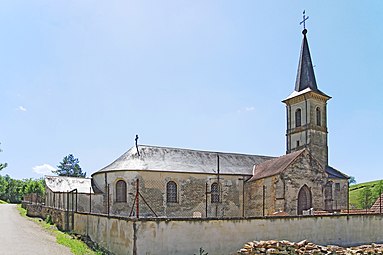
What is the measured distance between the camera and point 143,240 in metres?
13.0

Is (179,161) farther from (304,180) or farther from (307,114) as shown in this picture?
(307,114)

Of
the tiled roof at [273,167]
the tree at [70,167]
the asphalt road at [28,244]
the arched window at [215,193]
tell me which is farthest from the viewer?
the tree at [70,167]

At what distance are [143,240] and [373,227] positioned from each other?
14.3 meters

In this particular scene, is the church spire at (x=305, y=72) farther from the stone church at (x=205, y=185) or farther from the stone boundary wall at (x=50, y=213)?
the stone boundary wall at (x=50, y=213)

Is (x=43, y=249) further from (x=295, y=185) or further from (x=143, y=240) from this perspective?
(x=295, y=185)

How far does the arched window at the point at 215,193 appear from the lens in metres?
28.8

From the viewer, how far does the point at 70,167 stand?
90.1 meters

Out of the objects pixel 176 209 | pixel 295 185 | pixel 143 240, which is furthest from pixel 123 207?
pixel 143 240

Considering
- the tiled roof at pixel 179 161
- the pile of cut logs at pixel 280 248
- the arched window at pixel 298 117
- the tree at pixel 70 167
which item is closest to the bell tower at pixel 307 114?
the arched window at pixel 298 117

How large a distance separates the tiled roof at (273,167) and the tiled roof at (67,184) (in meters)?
13.6

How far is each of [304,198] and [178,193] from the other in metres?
9.24

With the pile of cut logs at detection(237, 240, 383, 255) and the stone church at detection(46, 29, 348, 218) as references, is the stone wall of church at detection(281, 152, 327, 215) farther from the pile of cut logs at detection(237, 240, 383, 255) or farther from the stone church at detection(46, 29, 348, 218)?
the pile of cut logs at detection(237, 240, 383, 255)

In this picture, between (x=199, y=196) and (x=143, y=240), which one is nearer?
(x=143, y=240)

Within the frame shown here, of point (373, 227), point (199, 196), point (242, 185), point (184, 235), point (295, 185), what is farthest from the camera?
point (242, 185)
